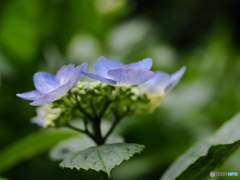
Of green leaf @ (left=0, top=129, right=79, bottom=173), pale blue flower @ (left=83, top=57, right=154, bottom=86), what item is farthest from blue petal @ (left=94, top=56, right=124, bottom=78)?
green leaf @ (left=0, top=129, right=79, bottom=173)

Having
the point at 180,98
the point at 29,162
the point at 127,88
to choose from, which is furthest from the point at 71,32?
the point at 127,88

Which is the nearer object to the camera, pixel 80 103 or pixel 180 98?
pixel 80 103

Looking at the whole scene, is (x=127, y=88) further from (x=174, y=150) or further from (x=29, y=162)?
(x=29, y=162)

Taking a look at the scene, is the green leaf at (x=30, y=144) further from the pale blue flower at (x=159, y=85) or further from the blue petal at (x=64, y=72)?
the blue petal at (x=64, y=72)

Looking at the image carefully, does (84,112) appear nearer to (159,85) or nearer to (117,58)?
(159,85)

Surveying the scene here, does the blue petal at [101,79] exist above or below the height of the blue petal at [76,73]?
below

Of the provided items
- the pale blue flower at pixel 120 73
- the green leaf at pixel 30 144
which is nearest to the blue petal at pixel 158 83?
the pale blue flower at pixel 120 73

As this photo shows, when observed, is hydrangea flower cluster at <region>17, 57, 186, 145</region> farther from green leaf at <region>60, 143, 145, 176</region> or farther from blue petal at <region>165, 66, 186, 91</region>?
green leaf at <region>60, 143, 145, 176</region>
